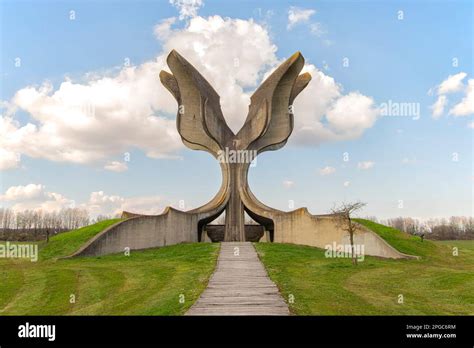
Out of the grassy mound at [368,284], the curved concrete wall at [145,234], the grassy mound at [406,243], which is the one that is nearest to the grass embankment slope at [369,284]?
the grassy mound at [368,284]

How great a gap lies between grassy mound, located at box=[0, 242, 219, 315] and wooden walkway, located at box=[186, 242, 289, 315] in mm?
365

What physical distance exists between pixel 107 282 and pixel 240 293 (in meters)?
5.04

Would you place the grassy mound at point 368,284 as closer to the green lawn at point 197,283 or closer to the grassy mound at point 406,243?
the green lawn at point 197,283

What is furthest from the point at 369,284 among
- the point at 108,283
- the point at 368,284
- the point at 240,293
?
the point at 108,283

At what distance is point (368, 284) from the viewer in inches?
466

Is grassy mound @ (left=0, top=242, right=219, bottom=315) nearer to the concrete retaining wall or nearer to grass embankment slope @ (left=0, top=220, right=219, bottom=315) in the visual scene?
grass embankment slope @ (left=0, top=220, right=219, bottom=315)

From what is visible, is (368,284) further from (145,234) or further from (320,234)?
(145,234)

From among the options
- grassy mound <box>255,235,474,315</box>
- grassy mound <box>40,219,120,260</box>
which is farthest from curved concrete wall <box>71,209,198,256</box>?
grassy mound <box>255,235,474,315</box>

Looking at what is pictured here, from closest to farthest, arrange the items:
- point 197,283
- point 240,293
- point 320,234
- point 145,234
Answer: point 240,293
point 197,283
point 145,234
point 320,234

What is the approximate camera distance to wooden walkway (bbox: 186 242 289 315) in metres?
7.92
